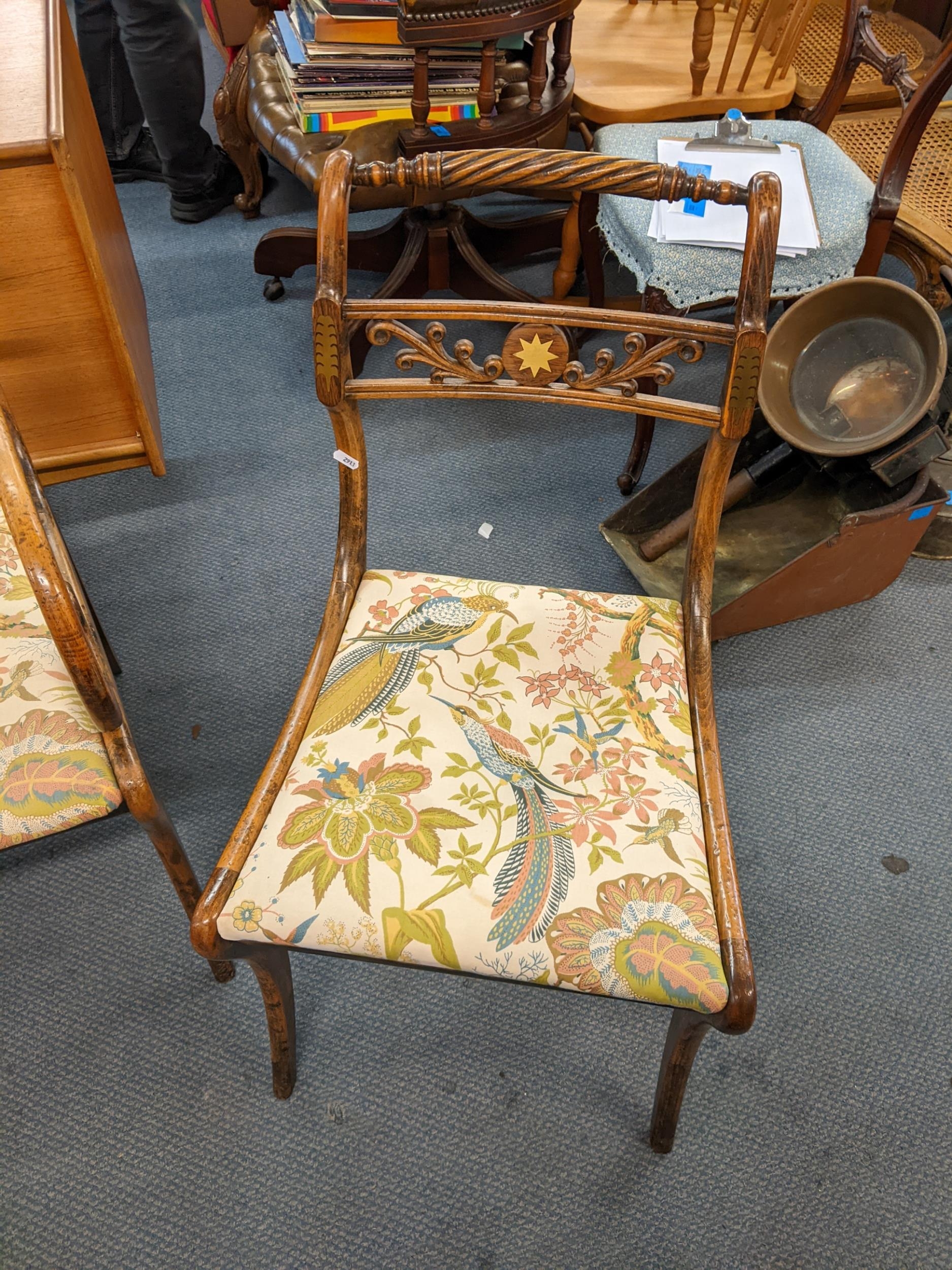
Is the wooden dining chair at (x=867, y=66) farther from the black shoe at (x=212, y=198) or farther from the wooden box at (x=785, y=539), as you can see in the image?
the black shoe at (x=212, y=198)

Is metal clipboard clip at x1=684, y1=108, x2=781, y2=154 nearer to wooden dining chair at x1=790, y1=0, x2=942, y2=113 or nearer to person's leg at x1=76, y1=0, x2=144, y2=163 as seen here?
wooden dining chair at x1=790, y1=0, x2=942, y2=113

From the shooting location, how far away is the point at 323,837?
0.88m

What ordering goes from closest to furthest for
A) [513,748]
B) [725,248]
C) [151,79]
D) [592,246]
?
[513,748], [725,248], [592,246], [151,79]

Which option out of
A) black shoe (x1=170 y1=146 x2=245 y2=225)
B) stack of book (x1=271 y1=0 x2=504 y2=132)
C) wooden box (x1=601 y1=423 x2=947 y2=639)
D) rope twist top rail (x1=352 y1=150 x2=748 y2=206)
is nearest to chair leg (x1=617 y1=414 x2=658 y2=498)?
wooden box (x1=601 y1=423 x2=947 y2=639)

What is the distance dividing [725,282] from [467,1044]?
1.16 metres

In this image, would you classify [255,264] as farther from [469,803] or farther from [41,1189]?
[41,1189]

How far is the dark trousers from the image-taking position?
2.21 m

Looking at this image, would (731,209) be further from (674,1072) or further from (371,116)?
(674,1072)

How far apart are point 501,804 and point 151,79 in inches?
86.4

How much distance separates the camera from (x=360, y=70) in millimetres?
1748

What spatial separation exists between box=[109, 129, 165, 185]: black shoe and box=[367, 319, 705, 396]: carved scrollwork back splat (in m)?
2.16

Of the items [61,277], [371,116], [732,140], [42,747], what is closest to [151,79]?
[371,116]

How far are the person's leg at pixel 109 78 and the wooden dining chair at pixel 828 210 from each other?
156cm

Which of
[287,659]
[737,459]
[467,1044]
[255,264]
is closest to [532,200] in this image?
[255,264]
